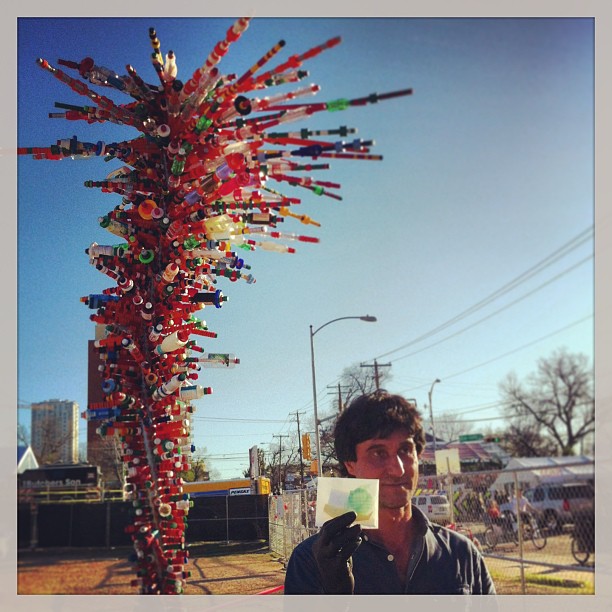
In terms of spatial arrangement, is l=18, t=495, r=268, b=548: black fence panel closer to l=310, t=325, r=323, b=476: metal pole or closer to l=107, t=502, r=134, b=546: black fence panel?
l=107, t=502, r=134, b=546: black fence panel

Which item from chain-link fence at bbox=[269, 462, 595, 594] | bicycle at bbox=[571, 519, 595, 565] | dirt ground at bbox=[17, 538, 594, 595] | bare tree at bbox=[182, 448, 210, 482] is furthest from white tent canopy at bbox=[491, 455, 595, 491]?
bare tree at bbox=[182, 448, 210, 482]

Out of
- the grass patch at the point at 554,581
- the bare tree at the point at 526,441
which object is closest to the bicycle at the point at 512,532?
the grass patch at the point at 554,581

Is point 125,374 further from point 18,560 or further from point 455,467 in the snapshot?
point 455,467

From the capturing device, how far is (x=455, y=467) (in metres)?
3.11

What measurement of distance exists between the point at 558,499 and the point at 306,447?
118cm

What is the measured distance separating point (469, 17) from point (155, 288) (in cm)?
175

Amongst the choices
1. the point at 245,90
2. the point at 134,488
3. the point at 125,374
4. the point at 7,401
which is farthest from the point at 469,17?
the point at 7,401

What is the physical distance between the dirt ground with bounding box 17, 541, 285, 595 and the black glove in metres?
0.34

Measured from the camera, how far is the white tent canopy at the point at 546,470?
114 inches

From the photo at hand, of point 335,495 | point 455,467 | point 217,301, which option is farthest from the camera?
point 455,467

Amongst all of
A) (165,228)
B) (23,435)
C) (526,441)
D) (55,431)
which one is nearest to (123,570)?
(55,431)

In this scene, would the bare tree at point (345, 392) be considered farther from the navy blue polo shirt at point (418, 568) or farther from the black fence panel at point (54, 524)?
the black fence panel at point (54, 524)

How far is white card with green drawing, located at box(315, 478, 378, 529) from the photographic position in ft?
7.92

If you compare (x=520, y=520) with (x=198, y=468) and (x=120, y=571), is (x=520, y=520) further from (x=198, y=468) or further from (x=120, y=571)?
(x=120, y=571)
